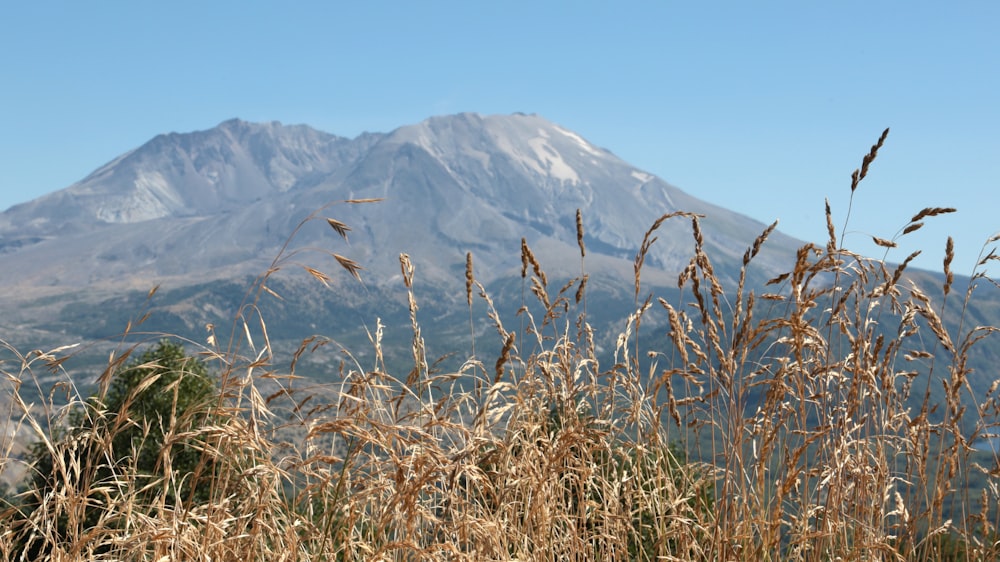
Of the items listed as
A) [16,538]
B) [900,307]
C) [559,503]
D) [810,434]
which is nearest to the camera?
[810,434]

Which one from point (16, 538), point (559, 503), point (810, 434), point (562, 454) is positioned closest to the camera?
point (562, 454)

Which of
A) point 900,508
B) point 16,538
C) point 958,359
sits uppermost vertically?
point 958,359

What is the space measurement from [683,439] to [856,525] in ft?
1.96

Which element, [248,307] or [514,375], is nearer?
[248,307]

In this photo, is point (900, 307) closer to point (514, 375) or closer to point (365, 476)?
point (514, 375)

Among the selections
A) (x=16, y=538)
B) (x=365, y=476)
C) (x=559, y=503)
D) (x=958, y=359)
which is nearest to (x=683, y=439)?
(x=559, y=503)

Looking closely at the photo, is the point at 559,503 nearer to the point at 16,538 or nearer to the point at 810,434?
the point at 810,434

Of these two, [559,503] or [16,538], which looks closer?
[16,538]

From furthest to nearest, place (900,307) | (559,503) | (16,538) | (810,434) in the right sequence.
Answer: (900,307), (559,503), (16,538), (810,434)

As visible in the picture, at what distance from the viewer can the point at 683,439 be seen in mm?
3006

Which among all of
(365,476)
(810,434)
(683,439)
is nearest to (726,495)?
(810,434)

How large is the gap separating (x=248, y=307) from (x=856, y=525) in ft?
6.57

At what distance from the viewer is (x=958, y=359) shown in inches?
109

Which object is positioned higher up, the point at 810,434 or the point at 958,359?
the point at 958,359
